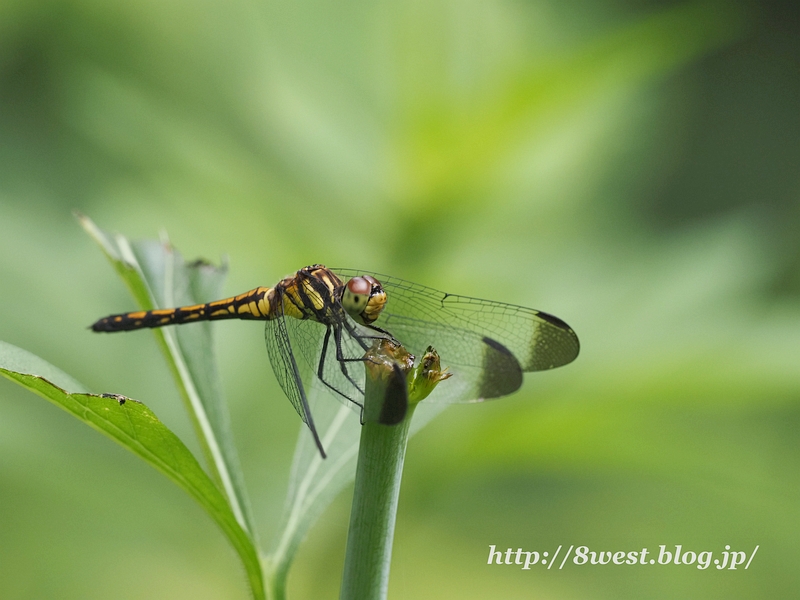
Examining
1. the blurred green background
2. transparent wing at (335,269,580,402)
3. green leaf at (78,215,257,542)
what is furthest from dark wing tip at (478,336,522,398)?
the blurred green background

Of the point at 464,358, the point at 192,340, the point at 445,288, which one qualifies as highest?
the point at 445,288

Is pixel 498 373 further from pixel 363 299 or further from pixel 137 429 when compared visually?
pixel 137 429

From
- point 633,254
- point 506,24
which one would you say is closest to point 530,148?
point 506,24

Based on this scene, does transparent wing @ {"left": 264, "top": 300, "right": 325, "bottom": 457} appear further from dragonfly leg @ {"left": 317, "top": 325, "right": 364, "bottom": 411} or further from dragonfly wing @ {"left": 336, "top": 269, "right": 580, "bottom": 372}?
dragonfly wing @ {"left": 336, "top": 269, "right": 580, "bottom": 372}

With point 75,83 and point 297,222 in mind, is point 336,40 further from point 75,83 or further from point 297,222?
point 75,83

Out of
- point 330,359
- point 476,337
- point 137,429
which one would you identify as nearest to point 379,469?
point 137,429

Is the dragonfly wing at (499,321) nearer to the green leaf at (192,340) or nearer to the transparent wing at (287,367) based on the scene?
the transparent wing at (287,367)

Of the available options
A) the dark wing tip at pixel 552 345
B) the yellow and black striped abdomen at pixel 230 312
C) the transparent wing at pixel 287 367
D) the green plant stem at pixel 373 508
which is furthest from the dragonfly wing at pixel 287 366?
the dark wing tip at pixel 552 345
